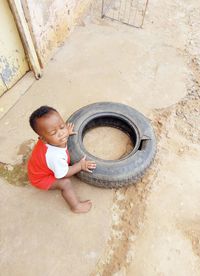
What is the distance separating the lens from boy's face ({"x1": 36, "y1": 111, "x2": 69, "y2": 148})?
1.87 meters

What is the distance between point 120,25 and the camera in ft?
13.0

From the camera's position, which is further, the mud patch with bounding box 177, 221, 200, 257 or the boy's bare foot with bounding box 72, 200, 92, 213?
the boy's bare foot with bounding box 72, 200, 92, 213

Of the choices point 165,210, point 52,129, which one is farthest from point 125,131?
point 52,129

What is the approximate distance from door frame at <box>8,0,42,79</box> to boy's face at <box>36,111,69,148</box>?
1361 millimetres

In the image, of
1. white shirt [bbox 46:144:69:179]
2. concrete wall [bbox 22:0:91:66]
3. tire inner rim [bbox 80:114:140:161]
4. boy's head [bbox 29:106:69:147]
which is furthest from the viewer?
concrete wall [bbox 22:0:91:66]

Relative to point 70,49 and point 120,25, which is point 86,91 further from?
point 120,25

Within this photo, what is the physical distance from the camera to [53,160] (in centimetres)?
205

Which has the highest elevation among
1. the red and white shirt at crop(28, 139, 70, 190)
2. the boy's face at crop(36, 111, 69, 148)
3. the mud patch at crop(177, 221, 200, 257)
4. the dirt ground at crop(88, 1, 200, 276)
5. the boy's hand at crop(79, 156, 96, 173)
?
the boy's face at crop(36, 111, 69, 148)

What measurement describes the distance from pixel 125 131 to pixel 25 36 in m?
1.39

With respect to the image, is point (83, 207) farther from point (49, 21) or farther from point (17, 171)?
point (49, 21)

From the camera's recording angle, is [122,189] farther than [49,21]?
No

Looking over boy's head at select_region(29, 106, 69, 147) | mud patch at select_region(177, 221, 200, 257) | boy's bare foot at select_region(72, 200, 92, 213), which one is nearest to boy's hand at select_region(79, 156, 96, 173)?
boy's bare foot at select_region(72, 200, 92, 213)

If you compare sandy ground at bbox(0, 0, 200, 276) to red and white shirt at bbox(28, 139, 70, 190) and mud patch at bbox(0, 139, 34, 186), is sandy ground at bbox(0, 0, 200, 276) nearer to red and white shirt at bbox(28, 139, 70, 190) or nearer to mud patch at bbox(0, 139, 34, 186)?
mud patch at bbox(0, 139, 34, 186)

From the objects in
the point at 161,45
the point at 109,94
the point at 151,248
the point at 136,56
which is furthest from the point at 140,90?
the point at 151,248
